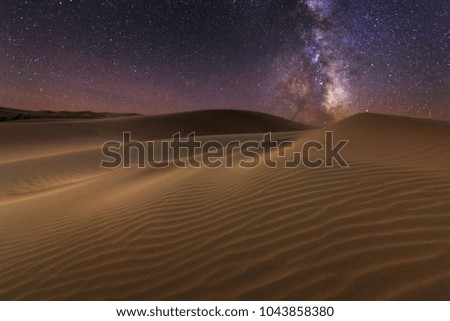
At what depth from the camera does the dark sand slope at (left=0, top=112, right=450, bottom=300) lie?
2271 millimetres

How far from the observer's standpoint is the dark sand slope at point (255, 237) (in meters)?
2.27

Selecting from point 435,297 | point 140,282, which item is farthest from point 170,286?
point 435,297

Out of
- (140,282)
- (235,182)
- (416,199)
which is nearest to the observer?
(140,282)

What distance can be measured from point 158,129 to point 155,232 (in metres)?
26.0

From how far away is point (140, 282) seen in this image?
2.58 m

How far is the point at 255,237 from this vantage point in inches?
115

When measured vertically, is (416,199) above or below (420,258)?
above
